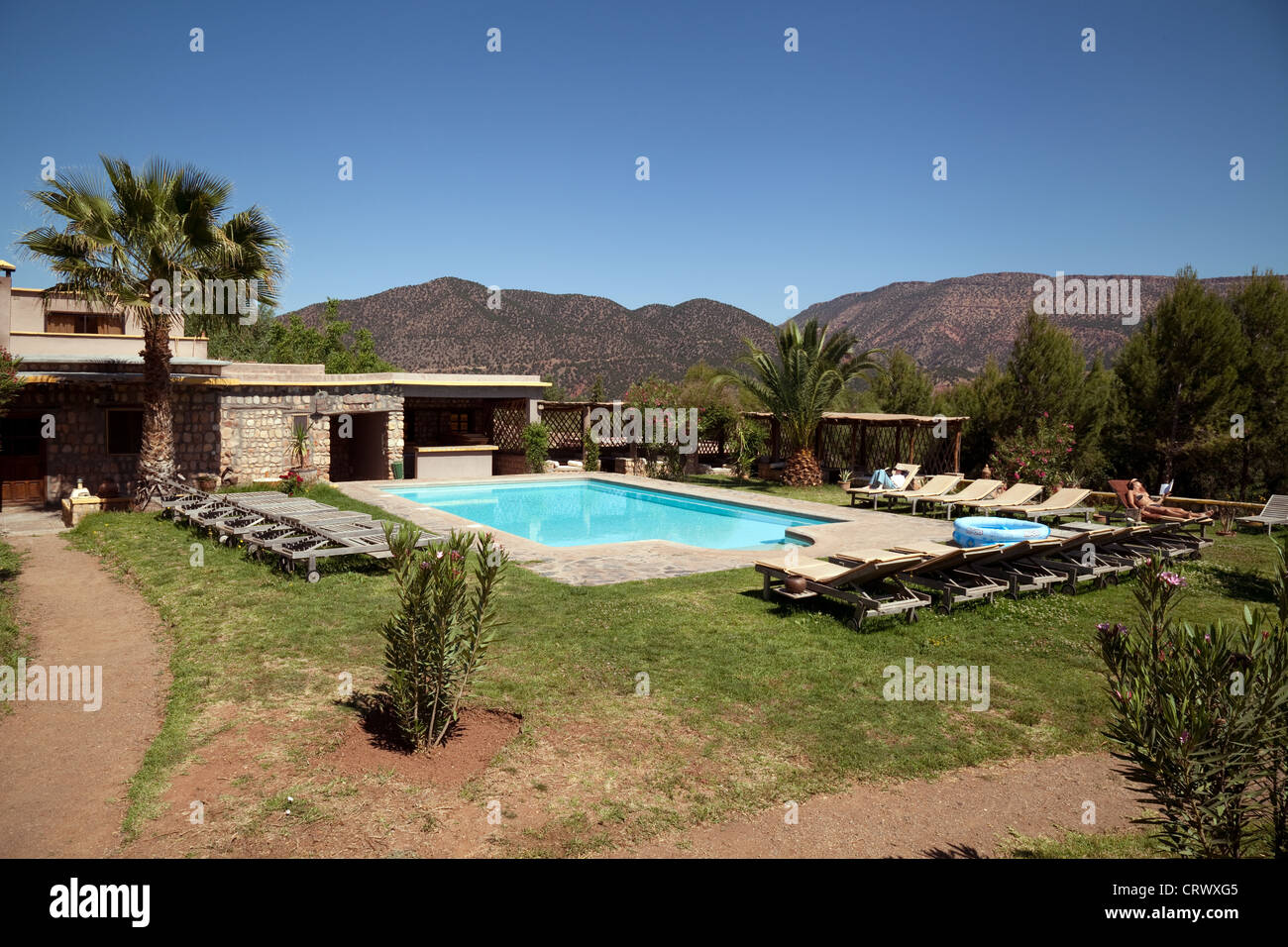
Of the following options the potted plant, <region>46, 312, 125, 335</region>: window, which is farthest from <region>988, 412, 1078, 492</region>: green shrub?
<region>46, 312, 125, 335</region>: window

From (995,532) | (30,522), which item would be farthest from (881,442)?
(30,522)

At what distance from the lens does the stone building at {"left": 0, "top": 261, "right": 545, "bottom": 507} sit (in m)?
15.3

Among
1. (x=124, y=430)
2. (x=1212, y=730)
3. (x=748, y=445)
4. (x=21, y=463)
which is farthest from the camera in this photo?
(x=748, y=445)

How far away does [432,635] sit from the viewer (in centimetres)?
442

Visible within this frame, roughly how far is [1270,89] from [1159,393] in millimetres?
12384

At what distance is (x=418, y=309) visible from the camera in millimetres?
60656

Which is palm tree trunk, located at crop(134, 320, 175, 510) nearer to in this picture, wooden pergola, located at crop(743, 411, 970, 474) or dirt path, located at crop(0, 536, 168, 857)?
dirt path, located at crop(0, 536, 168, 857)

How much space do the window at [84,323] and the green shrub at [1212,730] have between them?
22.3 m

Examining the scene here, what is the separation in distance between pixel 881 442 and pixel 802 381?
186 inches

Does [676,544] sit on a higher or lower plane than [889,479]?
lower

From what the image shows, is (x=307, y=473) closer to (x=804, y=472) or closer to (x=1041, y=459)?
(x=804, y=472)

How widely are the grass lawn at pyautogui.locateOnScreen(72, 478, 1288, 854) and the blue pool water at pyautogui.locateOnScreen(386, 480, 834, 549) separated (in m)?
5.45

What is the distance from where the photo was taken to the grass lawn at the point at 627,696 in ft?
13.0
